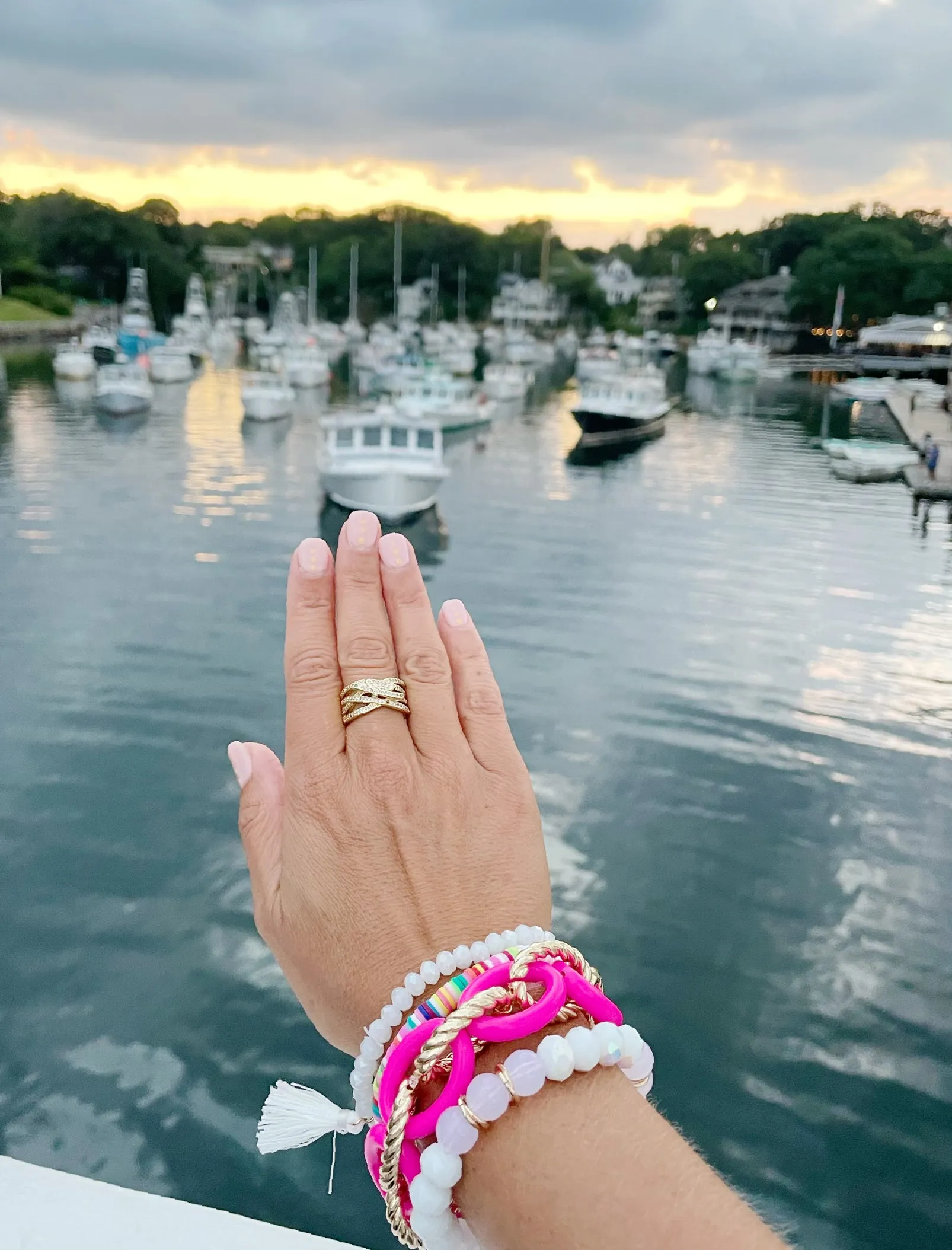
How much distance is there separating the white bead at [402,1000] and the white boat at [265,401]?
4403cm

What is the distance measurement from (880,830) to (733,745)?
231 cm

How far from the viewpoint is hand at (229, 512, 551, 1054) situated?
1.55 meters

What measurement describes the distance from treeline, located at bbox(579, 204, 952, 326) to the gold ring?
10449 cm

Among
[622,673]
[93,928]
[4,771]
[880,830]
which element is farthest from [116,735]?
[880,830]

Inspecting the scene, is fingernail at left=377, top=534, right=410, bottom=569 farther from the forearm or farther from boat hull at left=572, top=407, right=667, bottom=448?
boat hull at left=572, top=407, right=667, bottom=448

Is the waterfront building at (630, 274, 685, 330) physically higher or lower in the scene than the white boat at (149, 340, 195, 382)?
higher

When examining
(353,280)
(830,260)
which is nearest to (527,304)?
(353,280)

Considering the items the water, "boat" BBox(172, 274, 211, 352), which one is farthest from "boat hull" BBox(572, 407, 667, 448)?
"boat" BBox(172, 274, 211, 352)

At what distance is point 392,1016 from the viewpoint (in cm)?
136

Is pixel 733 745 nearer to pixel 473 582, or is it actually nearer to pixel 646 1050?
pixel 473 582

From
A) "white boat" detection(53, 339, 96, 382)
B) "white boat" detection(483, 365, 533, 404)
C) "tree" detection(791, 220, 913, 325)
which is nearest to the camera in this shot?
"white boat" detection(53, 339, 96, 382)

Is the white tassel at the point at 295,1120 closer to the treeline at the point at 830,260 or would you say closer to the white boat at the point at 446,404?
the white boat at the point at 446,404

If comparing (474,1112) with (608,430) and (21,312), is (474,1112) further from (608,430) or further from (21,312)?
(21,312)

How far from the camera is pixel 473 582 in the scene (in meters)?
20.7
